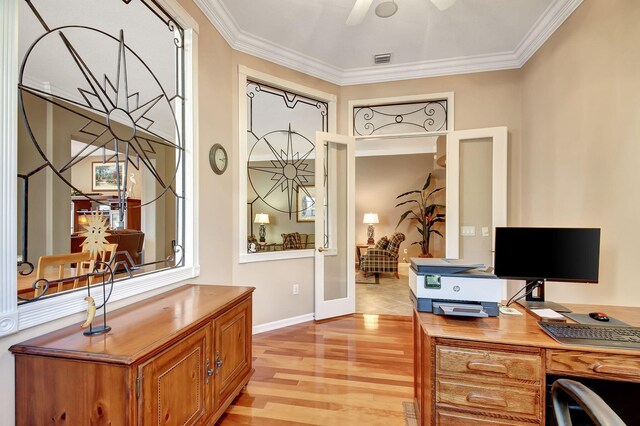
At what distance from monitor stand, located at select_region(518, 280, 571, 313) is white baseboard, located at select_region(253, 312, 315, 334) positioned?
2285mm

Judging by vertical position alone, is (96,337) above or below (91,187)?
below

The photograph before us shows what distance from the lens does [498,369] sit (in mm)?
1330

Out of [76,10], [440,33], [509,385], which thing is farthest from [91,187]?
[440,33]

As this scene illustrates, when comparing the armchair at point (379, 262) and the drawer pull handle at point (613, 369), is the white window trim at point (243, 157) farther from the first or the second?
the armchair at point (379, 262)

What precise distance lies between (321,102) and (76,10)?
2.44m

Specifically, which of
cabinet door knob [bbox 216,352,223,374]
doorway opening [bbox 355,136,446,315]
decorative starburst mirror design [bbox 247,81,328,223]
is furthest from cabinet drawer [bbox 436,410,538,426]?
doorway opening [bbox 355,136,446,315]

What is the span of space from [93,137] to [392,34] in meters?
2.79

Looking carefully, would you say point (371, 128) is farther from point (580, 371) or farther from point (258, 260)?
point (580, 371)

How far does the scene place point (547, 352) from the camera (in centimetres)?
129

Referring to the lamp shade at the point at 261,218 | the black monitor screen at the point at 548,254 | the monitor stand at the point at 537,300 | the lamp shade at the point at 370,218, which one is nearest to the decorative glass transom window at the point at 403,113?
the lamp shade at the point at 261,218

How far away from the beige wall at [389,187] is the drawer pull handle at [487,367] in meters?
6.50

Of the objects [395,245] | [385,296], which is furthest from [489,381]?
[395,245]

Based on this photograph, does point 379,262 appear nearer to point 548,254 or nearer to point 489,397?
point 548,254

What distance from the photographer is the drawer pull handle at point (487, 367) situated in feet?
4.36
